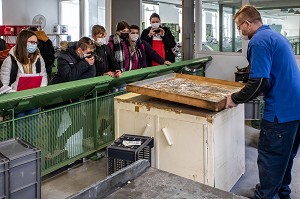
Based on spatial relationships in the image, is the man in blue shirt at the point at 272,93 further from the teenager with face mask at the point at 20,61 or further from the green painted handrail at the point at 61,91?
the teenager with face mask at the point at 20,61

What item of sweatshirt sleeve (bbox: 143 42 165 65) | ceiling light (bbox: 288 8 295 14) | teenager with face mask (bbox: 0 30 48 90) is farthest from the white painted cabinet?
ceiling light (bbox: 288 8 295 14)

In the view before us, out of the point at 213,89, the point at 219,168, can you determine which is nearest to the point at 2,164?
the point at 219,168

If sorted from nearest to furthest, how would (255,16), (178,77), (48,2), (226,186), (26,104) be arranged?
(255,16), (26,104), (226,186), (178,77), (48,2)

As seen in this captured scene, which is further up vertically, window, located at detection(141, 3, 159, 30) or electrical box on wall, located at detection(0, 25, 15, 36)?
window, located at detection(141, 3, 159, 30)

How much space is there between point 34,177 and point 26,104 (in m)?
0.72

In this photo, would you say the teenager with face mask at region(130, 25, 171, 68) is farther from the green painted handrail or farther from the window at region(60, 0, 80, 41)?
the window at region(60, 0, 80, 41)

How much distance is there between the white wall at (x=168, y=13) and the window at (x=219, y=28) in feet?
8.98

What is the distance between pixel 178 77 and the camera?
12.7 ft

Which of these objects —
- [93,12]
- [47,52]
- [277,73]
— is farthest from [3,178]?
[93,12]

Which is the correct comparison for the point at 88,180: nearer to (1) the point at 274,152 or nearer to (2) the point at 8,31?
(1) the point at 274,152

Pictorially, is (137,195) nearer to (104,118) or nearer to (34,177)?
(34,177)

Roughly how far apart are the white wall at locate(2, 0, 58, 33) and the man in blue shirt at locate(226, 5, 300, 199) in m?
8.73

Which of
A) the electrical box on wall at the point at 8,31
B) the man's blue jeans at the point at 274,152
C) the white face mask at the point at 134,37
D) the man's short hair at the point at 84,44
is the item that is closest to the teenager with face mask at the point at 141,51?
the white face mask at the point at 134,37

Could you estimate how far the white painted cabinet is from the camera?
9.20 feet
